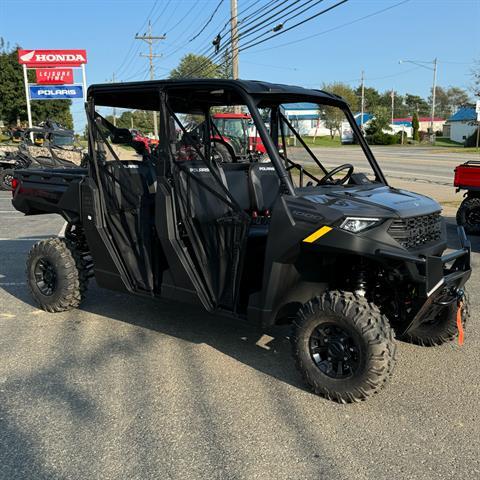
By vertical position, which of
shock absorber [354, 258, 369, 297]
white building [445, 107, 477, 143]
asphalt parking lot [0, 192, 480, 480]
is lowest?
asphalt parking lot [0, 192, 480, 480]

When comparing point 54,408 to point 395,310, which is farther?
point 395,310

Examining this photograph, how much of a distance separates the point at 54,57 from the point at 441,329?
106 feet

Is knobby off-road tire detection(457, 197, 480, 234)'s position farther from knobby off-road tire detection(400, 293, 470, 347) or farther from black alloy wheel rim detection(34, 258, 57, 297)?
black alloy wheel rim detection(34, 258, 57, 297)

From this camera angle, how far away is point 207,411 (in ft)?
10.9

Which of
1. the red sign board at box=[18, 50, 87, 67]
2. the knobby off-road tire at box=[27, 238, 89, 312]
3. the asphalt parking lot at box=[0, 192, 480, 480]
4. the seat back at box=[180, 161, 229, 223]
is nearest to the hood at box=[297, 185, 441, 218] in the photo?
the seat back at box=[180, 161, 229, 223]

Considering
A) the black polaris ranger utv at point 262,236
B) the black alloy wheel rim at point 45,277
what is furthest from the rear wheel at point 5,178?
the black alloy wheel rim at point 45,277

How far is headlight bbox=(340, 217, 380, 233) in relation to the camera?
3.20 m

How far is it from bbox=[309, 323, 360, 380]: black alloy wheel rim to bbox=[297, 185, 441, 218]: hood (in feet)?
2.47

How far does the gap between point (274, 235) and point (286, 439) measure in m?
1.24

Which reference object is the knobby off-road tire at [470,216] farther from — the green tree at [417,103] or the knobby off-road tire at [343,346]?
the green tree at [417,103]

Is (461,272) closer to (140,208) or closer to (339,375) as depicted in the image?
(339,375)

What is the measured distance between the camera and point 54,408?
3346 millimetres

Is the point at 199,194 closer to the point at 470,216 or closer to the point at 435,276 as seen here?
the point at 435,276

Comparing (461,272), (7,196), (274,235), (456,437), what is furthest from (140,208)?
(7,196)
